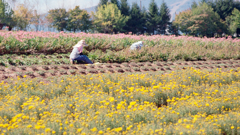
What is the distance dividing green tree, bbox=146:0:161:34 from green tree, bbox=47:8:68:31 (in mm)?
16671

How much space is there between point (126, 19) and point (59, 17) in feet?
41.1

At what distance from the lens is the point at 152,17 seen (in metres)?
43.8

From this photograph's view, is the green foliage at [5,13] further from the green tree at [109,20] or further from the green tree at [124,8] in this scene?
the green tree at [124,8]

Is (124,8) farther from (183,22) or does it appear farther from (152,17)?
(183,22)

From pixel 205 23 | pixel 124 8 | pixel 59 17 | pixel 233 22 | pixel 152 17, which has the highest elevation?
pixel 124 8

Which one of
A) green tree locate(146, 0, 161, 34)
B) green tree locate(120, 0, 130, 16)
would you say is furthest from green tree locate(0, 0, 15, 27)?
green tree locate(146, 0, 161, 34)

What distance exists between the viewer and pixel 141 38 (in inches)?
575

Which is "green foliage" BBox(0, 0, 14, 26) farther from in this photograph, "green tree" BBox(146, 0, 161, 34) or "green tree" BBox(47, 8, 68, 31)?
"green tree" BBox(146, 0, 161, 34)

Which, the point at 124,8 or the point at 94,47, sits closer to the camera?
the point at 94,47

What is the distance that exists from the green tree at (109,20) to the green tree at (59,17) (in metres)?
5.90

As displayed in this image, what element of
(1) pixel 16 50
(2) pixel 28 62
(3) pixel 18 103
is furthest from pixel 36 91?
(1) pixel 16 50

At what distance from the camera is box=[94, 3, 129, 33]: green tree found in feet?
124

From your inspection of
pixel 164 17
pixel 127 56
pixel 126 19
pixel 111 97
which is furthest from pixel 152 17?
pixel 111 97

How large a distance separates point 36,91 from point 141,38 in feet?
36.0
